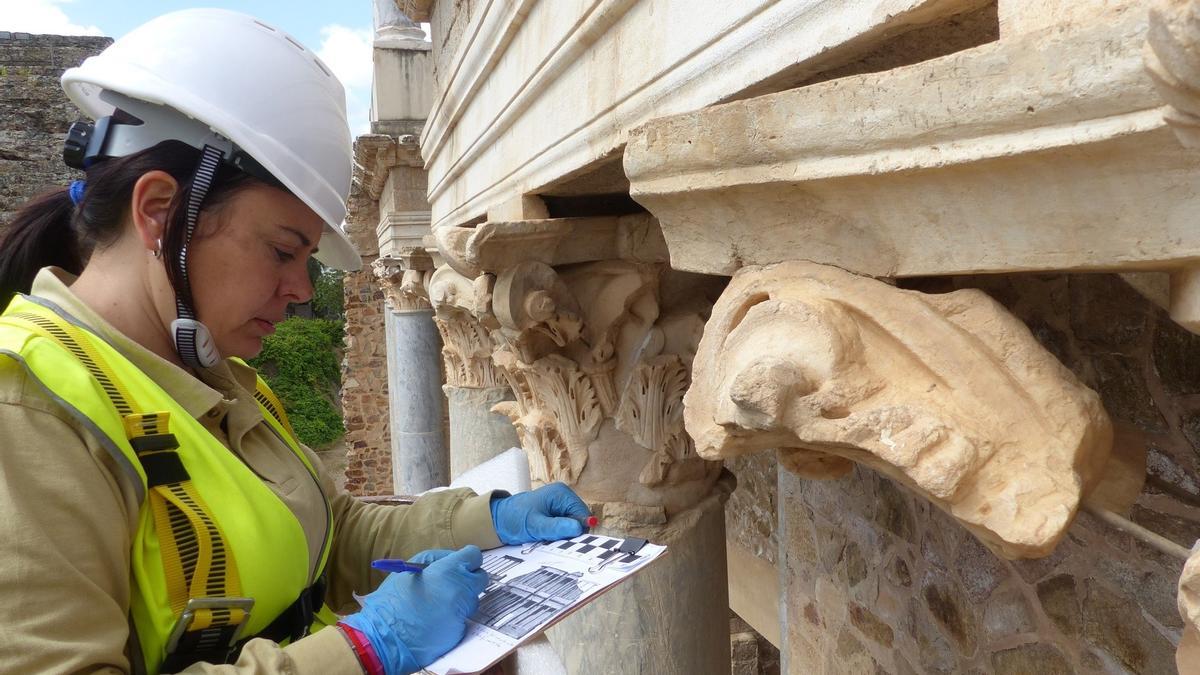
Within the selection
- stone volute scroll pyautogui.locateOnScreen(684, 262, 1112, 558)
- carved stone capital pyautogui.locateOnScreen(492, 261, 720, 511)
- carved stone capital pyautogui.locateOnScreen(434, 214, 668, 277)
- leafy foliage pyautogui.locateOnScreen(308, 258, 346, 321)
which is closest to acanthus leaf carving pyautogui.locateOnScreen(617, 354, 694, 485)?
carved stone capital pyautogui.locateOnScreen(492, 261, 720, 511)

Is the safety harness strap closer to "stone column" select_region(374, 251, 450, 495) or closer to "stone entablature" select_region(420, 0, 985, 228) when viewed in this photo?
"stone entablature" select_region(420, 0, 985, 228)

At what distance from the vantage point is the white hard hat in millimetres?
1517

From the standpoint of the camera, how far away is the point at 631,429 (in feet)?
9.08

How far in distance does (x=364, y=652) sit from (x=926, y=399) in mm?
992

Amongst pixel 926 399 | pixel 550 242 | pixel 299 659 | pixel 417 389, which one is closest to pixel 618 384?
pixel 550 242

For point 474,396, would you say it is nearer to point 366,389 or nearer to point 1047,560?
point 1047,560

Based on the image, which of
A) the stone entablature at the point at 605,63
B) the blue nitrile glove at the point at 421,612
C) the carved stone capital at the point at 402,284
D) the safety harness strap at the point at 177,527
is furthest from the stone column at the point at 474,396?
the safety harness strap at the point at 177,527

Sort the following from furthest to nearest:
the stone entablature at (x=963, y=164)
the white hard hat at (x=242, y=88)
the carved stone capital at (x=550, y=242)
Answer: the carved stone capital at (x=550, y=242), the white hard hat at (x=242, y=88), the stone entablature at (x=963, y=164)

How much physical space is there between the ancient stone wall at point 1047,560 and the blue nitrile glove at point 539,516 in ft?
3.31

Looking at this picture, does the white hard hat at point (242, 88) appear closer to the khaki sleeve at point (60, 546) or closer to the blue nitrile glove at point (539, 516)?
the khaki sleeve at point (60, 546)

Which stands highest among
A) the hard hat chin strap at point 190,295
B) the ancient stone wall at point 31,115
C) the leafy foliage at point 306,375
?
the ancient stone wall at point 31,115

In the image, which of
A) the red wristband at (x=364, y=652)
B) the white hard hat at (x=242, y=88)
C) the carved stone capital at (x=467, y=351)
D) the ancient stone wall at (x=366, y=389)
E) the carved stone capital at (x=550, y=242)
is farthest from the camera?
the ancient stone wall at (x=366, y=389)

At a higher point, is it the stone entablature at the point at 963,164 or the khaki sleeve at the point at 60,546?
the stone entablature at the point at 963,164

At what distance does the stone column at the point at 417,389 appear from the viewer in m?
7.52
